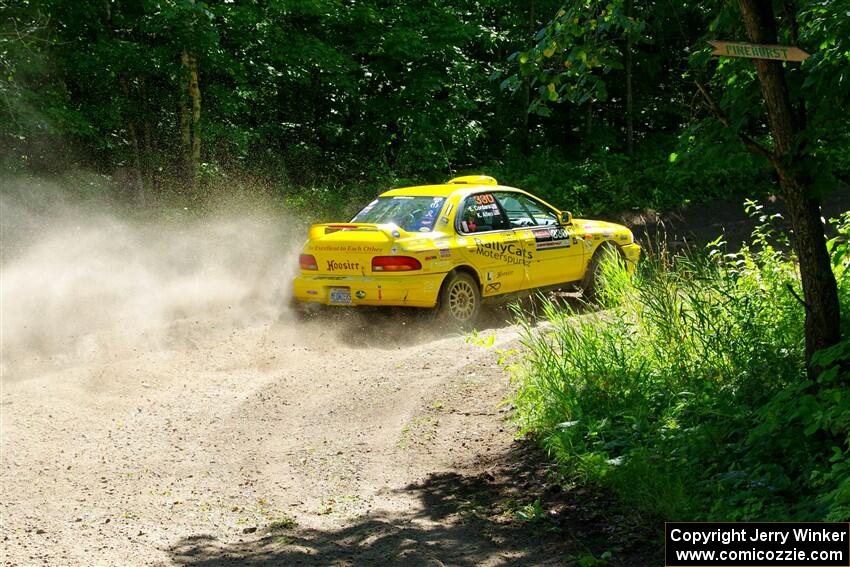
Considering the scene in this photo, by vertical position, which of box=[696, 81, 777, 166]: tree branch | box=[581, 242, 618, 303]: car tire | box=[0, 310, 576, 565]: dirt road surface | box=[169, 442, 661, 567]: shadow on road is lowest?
box=[169, 442, 661, 567]: shadow on road

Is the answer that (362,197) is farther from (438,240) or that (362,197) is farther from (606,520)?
(606,520)

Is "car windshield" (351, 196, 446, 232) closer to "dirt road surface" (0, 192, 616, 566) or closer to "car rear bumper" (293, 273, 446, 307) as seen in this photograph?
"car rear bumper" (293, 273, 446, 307)

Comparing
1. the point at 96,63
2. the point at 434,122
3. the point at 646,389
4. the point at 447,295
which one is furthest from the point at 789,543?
the point at 434,122

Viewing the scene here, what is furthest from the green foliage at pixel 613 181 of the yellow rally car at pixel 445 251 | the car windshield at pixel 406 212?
the car windshield at pixel 406 212

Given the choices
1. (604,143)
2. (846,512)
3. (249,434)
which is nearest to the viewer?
(846,512)

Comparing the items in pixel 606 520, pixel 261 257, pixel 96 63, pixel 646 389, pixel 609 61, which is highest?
pixel 96 63

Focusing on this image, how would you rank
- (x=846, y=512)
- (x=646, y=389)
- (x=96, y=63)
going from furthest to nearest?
(x=96, y=63) → (x=646, y=389) → (x=846, y=512)

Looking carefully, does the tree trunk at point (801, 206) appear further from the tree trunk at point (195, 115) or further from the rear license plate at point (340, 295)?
the tree trunk at point (195, 115)

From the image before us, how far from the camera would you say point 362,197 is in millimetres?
20328

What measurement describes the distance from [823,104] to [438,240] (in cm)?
588

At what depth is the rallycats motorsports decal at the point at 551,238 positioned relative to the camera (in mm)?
12609

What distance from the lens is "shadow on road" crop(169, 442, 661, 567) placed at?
5.39m

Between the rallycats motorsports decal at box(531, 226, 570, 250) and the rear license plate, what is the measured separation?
2583mm

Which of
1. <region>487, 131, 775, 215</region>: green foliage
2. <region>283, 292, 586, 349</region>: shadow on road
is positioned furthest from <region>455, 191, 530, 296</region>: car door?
<region>487, 131, 775, 215</region>: green foliage
